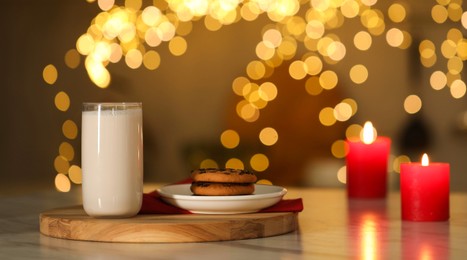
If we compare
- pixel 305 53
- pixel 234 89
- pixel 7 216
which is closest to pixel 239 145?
pixel 234 89

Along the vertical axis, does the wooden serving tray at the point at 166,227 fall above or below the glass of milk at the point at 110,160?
below

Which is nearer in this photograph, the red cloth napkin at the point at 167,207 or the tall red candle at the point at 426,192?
the red cloth napkin at the point at 167,207

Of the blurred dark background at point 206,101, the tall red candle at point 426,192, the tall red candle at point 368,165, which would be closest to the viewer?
the tall red candle at point 426,192

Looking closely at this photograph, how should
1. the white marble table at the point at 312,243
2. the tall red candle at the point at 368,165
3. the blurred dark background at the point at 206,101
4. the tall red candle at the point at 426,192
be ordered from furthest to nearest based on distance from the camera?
the blurred dark background at the point at 206,101, the tall red candle at the point at 368,165, the tall red candle at the point at 426,192, the white marble table at the point at 312,243

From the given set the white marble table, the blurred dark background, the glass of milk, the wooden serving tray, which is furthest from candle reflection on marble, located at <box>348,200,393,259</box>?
the blurred dark background

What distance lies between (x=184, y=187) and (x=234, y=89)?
46.3 inches

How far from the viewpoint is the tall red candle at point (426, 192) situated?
3.86ft

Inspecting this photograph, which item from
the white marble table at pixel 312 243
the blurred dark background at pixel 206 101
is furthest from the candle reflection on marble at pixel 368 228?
the blurred dark background at pixel 206 101

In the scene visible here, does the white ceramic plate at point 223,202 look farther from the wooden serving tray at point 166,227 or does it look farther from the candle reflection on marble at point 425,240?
the candle reflection on marble at point 425,240

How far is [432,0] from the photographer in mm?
2311

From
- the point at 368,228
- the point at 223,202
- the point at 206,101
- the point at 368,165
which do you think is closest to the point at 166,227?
the point at 223,202

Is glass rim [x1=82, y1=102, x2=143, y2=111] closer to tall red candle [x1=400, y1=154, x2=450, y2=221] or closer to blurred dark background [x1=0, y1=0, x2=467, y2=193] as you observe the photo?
tall red candle [x1=400, y1=154, x2=450, y2=221]

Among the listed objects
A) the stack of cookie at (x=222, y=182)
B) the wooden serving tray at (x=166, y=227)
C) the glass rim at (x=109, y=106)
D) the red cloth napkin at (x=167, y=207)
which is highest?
the glass rim at (x=109, y=106)

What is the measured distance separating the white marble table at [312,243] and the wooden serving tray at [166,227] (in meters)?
0.01
